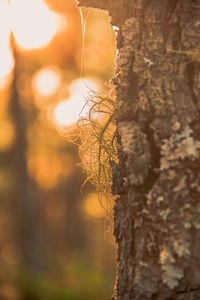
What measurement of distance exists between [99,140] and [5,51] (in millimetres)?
10340

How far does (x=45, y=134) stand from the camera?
1833cm

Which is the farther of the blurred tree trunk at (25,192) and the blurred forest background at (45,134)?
the blurred tree trunk at (25,192)

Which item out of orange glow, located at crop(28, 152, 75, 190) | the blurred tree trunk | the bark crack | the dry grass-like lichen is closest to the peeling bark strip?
the bark crack

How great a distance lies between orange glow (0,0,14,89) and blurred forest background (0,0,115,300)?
0.03 metres

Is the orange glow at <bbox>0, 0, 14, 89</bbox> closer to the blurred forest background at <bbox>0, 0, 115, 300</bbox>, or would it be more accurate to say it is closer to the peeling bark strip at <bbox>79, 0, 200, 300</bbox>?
the blurred forest background at <bbox>0, 0, 115, 300</bbox>

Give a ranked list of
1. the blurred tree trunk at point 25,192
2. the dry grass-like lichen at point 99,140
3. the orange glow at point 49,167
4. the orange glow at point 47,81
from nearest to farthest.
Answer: the dry grass-like lichen at point 99,140 → the blurred tree trunk at point 25,192 → the orange glow at point 47,81 → the orange glow at point 49,167

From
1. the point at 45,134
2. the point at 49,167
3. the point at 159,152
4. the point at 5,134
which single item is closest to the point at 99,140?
the point at 159,152

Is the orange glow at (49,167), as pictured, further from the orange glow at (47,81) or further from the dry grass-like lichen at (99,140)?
the dry grass-like lichen at (99,140)

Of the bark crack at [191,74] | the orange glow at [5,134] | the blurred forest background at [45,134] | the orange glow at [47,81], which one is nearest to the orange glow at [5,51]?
the blurred forest background at [45,134]

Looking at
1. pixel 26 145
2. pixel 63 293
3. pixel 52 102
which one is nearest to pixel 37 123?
pixel 52 102

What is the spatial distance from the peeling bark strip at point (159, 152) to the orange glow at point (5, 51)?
6.96 meters

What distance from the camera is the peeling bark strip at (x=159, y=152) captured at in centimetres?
145

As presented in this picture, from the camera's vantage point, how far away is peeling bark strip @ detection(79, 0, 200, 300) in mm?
1451

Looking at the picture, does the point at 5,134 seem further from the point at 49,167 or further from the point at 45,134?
the point at 49,167
